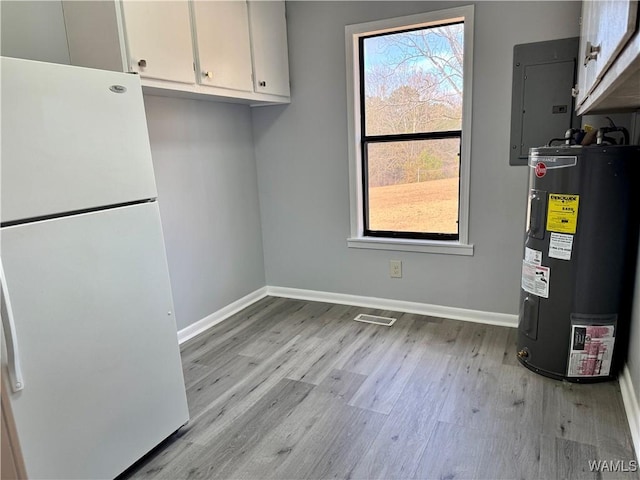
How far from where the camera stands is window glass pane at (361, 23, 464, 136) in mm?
2820

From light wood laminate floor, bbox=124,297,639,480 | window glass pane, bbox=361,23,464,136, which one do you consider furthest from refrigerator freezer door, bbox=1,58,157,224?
window glass pane, bbox=361,23,464,136

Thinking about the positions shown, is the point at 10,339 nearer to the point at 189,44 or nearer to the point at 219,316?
the point at 189,44

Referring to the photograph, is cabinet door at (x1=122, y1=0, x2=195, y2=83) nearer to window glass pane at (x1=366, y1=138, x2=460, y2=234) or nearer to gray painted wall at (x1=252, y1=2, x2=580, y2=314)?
gray painted wall at (x1=252, y1=2, x2=580, y2=314)

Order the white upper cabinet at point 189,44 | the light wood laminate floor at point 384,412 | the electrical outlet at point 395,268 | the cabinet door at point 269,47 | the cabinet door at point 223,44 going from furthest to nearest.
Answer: the electrical outlet at point 395,268 < the cabinet door at point 269,47 < the cabinet door at point 223,44 < the white upper cabinet at point 189,44 < the light wood laminate floor at point 384,412

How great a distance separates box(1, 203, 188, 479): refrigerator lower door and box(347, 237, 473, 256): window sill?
176 cm

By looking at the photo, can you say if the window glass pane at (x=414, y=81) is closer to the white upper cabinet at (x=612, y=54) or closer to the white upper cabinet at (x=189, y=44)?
the white upper cabinet at (x=189, y=44)

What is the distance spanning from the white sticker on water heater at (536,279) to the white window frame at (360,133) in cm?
65

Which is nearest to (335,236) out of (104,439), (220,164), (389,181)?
(389,181)

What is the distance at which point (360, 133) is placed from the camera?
3.20m

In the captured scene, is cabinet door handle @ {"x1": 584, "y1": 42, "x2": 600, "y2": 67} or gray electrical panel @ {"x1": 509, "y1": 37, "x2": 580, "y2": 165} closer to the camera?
cabinet door handle @ {"x1": 584, "y1": 42, "x2": 600, "y2": 67}

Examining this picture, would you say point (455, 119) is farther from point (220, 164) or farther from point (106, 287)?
point (106, 287)

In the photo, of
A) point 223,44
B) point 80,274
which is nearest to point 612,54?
point 80,274

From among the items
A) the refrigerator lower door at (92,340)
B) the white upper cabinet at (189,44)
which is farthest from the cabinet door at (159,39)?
the refrigerator lower door at (92,340)

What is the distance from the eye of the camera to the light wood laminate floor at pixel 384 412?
5.68ft
